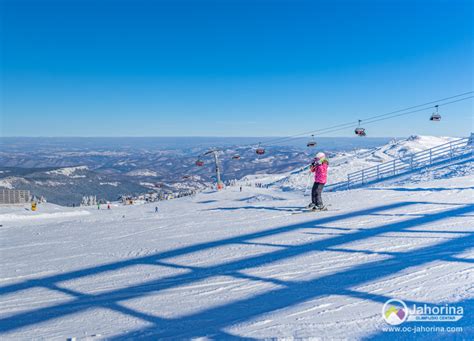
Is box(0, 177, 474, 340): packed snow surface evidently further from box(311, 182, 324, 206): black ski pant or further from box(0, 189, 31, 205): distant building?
box(0, 189, 31, 205): distant building

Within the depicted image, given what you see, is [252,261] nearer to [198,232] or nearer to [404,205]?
[198,232]

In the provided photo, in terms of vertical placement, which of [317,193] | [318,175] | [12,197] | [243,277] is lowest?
[12,197]

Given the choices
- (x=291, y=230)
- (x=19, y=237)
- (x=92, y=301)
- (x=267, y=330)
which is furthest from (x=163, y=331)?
(x=19, y=237)

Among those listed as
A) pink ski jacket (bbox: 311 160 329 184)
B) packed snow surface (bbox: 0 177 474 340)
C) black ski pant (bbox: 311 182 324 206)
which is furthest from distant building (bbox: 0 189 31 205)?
pink ski jacket (bbox: 311 160 329 184)

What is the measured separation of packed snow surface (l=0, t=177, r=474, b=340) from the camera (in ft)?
11.8

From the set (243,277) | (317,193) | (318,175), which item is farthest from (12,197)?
(243,277)

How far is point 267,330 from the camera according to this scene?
337 centimetres

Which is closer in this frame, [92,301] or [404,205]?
[92,301]

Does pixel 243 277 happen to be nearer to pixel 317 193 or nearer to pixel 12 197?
pixel 317 193

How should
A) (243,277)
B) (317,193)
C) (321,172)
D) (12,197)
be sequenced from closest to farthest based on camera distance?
(243,277) < (321,172) < (317,193) < (12,197)

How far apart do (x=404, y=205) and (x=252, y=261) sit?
653 centimetres

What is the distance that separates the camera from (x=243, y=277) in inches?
198

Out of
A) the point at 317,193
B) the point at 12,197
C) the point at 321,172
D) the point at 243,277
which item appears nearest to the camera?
the point at 243,277

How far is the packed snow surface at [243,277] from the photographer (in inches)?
141
